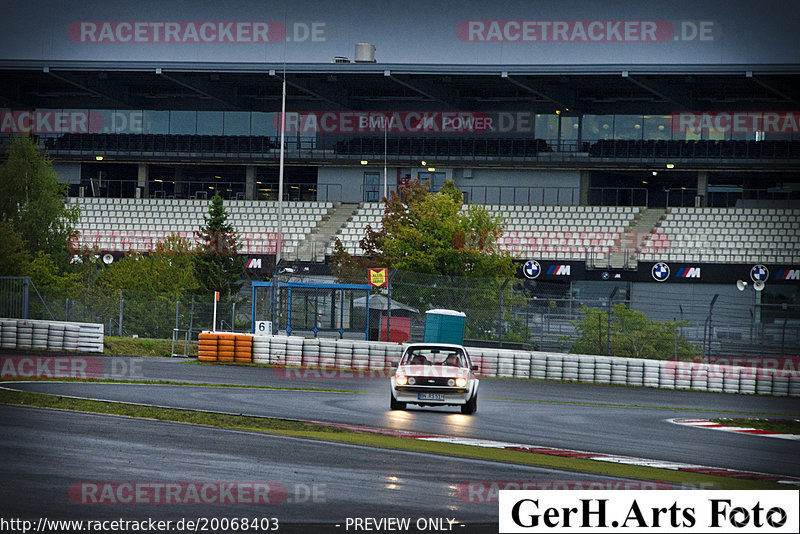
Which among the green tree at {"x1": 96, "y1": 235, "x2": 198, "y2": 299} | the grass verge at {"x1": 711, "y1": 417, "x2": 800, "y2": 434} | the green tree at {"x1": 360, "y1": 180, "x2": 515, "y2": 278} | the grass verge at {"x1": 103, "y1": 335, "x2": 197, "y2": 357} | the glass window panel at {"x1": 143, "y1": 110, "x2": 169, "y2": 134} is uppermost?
the glass window panel at {"x1": 143, "y1": 110, "x2": 169, "y2": 134}

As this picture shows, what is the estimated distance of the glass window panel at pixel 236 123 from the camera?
53.8 m

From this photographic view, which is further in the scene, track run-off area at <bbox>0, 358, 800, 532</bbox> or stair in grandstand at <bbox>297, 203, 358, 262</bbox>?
stair in grandstand at <bbox>297, 203, 358, 262</bbox>

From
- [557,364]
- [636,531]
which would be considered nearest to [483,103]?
[557,364]

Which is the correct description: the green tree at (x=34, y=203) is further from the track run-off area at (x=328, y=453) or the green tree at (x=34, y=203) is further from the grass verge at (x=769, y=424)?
the grass verge at (x=769, y=424)

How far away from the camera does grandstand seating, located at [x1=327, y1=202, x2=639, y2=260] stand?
146 ft

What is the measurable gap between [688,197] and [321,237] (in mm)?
17626

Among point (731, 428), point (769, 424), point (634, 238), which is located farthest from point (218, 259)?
point (731, 428)

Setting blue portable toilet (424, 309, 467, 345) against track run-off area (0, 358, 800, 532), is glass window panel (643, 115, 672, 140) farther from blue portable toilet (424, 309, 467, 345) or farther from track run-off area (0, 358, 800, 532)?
track run-off area (0, 358, 800, 532)

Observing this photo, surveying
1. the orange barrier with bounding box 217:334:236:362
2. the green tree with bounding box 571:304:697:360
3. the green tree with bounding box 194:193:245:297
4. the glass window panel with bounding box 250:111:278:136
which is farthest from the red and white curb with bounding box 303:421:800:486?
the glass window panel with bounding box 250:111:278:136

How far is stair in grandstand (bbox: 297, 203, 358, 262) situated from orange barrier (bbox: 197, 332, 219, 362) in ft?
51.8

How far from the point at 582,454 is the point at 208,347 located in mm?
18537

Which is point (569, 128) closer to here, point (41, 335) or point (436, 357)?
point (41, 335)

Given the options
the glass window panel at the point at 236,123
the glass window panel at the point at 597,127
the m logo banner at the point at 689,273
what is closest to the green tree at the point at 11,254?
the glass window panel at the point at 236,123

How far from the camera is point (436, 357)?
59.8ft
